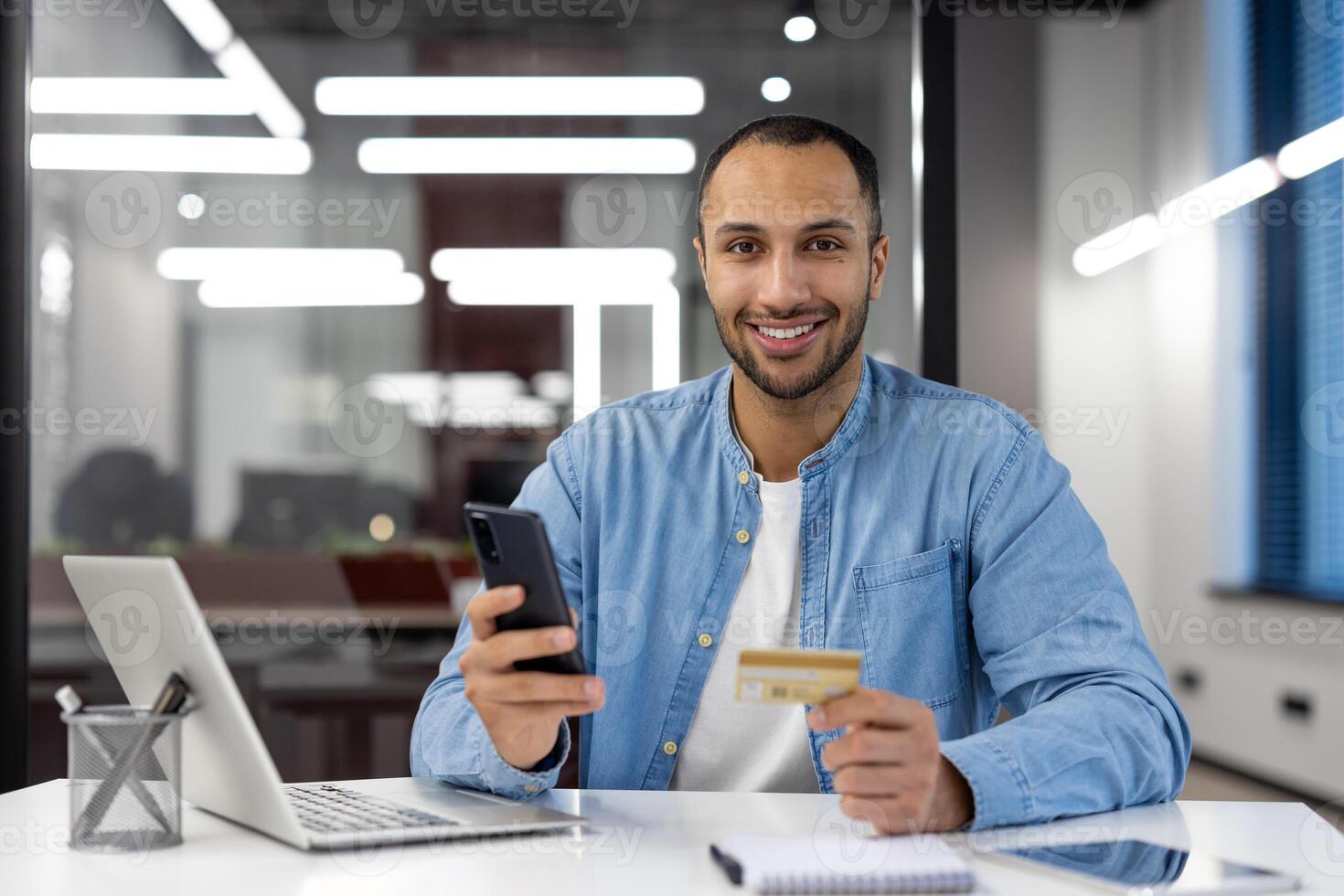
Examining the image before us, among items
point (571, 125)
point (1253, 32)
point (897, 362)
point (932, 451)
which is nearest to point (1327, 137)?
point (1253, 32)

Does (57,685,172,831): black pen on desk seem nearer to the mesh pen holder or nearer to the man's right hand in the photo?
the mesh pen holder

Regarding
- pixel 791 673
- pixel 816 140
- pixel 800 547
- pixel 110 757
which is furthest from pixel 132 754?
pixel 816 140

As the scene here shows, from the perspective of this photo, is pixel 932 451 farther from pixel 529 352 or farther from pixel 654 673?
pixel 529 352

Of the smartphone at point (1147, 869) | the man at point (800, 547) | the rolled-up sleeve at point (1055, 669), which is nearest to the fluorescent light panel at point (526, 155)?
the man at point (800, 547)

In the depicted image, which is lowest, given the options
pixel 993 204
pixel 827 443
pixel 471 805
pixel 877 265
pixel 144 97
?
pixel 471 805

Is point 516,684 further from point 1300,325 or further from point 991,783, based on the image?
point 1300,325

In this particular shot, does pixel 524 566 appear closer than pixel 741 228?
Yes

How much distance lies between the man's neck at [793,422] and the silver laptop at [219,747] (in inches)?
24.1

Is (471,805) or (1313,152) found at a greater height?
(1313,152)

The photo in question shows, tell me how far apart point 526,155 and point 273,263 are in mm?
577

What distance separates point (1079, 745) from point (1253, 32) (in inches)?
161

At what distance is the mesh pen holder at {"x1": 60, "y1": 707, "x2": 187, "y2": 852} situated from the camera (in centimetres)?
94

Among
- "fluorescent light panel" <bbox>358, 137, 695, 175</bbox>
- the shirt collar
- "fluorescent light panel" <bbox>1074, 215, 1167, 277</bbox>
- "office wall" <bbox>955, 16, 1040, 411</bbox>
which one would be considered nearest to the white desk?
the shirt collar

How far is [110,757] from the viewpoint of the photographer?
0.94m
